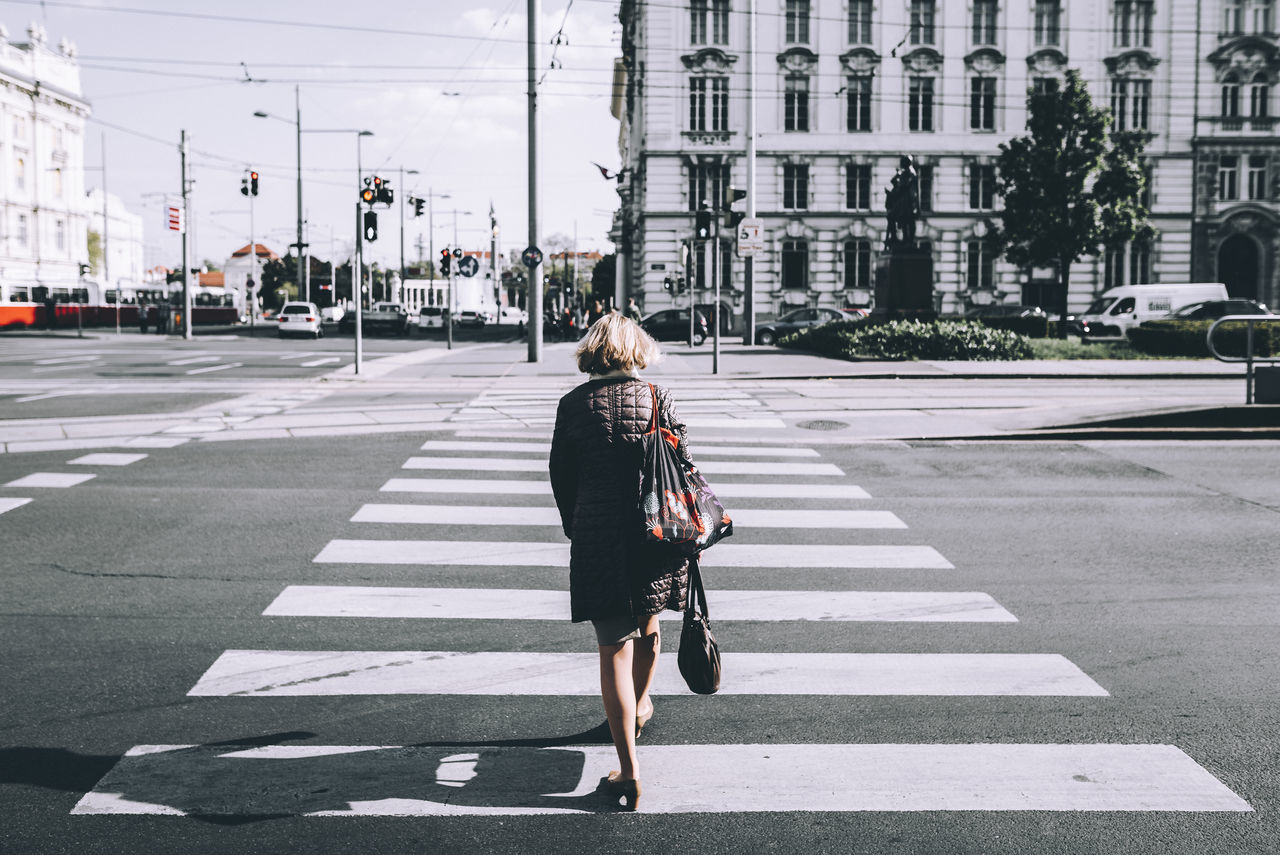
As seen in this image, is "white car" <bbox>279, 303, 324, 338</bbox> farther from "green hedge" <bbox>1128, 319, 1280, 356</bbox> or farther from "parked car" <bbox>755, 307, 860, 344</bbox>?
"green hedge" <bbox>1128, 319, 1280, 356</bbox>

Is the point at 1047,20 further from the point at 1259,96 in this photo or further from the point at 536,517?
the point at 536,517

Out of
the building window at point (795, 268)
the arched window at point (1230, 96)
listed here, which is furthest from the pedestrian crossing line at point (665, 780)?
the arched window at point (1230, 96)

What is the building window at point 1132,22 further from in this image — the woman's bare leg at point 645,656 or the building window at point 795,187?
the woman's bare leg at point 645,656

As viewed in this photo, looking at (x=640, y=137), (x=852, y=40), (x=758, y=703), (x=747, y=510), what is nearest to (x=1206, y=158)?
(x=852, y=40)

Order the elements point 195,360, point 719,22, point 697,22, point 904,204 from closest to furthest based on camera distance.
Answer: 1. point 904,204
2. point 195,360
3. point 719,22
4. point 697,22

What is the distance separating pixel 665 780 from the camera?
14.3 feet

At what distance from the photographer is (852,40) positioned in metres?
52.9

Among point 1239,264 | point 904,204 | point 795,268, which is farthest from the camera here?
point 1239,264

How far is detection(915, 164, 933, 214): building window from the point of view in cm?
5328

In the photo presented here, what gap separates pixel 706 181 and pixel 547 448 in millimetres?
41705

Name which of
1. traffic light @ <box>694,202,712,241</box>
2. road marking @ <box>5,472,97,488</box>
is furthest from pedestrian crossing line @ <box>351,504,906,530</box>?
traffic light @ <box>694,202,712,241</box>

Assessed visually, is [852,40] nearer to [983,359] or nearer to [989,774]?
[983,359]

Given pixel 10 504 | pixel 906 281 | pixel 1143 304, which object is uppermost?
pixel 906 281

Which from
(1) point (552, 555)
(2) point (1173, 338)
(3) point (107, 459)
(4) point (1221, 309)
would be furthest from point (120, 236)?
(1) point (552, 555)
